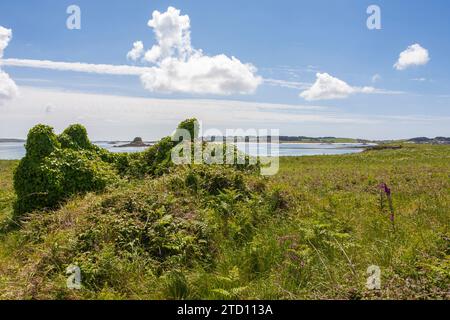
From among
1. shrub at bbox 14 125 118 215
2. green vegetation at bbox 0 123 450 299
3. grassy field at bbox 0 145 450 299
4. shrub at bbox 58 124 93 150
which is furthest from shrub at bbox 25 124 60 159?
grassy field at bbox 0 145 450 299

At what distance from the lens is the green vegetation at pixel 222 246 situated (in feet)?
19.4

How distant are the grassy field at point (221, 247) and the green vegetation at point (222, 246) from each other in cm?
2

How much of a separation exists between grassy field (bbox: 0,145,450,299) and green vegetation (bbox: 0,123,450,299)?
2cm

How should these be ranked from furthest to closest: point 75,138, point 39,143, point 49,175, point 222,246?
point 75,138 < point 39,143 < point 49,175 < point 222,246

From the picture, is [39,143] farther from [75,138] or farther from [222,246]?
[222,246]

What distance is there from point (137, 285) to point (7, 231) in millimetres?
6560

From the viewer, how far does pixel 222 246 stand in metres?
7.69

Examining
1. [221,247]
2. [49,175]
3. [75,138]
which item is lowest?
[221,247]

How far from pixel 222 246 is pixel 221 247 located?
0.12ft

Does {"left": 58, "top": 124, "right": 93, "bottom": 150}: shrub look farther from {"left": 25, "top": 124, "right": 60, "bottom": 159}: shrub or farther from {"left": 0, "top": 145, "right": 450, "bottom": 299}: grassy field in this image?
{"left": 0, "top": 145, "right": 450, "bottom": 299}: grassy field

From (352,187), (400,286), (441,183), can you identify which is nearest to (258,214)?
(400,286)

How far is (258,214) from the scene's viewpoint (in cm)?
930

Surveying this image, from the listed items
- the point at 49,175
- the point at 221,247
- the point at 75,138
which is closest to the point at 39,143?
the point at 49,175

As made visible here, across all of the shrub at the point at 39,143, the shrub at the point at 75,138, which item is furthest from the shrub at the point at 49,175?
the shrub at the point at 75,138
